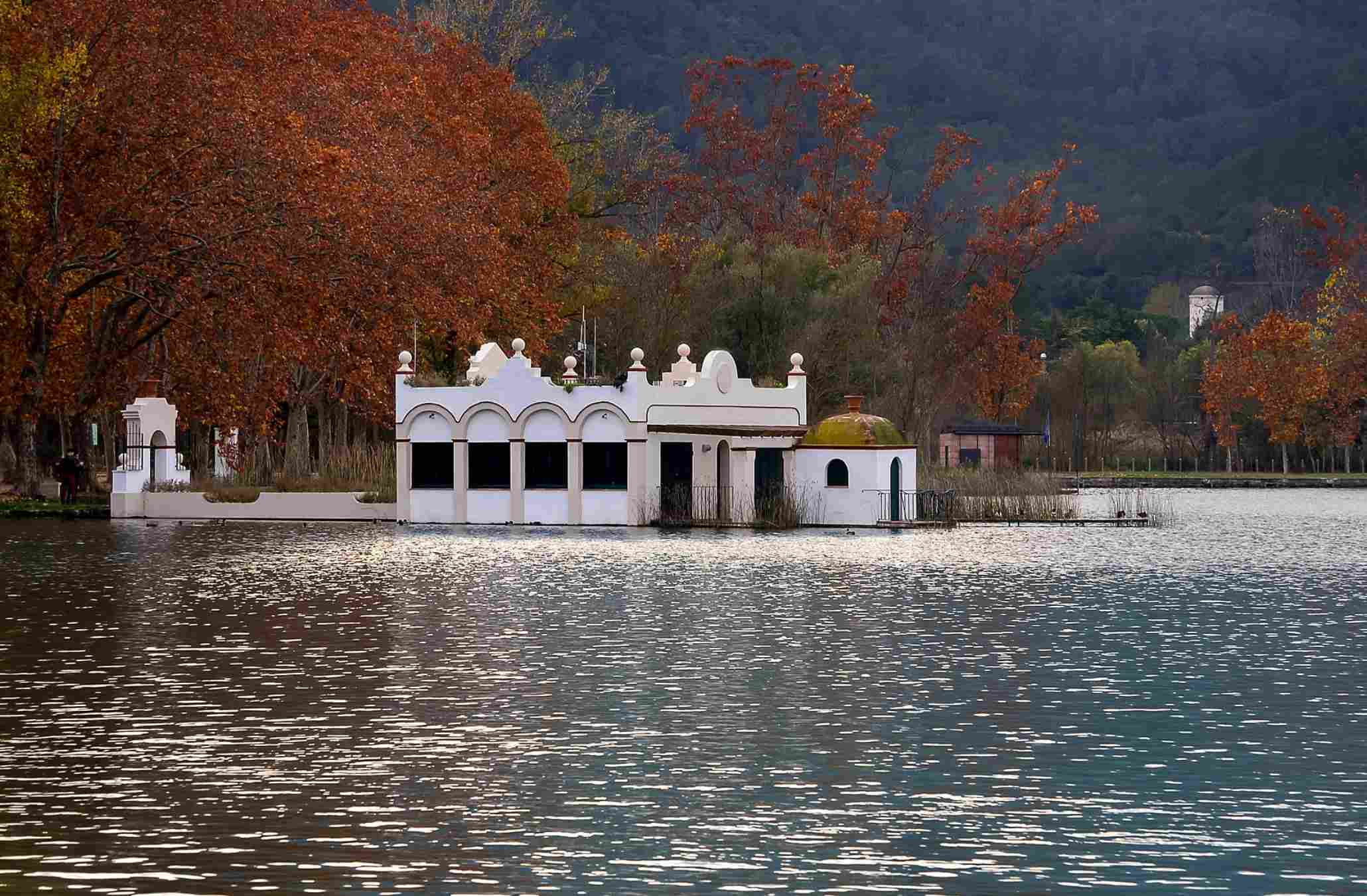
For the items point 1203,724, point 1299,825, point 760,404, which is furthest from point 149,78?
point 1299,825

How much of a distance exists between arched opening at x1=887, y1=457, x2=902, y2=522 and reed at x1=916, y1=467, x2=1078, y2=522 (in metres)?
3.10

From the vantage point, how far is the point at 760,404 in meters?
61.4

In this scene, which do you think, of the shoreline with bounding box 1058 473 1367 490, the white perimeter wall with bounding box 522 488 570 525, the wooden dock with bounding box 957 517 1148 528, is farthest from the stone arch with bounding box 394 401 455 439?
the shoreline with bounding box 1058 473 1367 490

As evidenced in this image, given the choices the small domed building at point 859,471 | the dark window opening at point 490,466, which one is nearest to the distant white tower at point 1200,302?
the small domed building at point 859,471

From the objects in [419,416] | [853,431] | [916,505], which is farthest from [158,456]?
[916,505]

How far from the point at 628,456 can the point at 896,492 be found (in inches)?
306

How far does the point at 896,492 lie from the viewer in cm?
5862

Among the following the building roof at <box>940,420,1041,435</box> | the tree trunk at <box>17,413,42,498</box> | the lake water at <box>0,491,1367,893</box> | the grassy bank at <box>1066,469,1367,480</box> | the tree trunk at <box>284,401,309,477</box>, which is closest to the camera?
the lake water at <box>0,491,1367,893</box>

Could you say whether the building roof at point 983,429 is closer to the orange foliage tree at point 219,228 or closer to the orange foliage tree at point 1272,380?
the orange foliage tree at point 1272,380

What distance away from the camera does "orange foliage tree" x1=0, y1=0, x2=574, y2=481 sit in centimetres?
6066

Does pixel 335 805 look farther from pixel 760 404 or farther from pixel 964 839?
pixel 760 404

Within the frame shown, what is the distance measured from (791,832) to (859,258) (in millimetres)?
79231

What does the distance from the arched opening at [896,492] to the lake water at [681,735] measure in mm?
22109

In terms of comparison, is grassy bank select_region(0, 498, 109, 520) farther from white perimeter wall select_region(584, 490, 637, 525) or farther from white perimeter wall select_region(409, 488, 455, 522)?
white perimeter wall select_region(584, 490, 637, 525)
